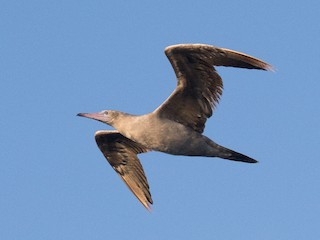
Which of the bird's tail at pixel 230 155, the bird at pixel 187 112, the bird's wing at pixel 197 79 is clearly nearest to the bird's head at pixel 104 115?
the bird at pixel 187 112

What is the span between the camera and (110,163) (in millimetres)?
20203

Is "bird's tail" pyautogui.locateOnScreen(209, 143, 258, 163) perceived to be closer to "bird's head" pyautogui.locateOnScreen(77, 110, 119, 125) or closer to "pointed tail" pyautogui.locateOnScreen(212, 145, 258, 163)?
"pointed tail" pyautogui.locateOnScreen(212, 145, 258, 163)

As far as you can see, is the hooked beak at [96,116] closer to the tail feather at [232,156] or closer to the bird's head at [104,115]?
the bird's head at [104,115]

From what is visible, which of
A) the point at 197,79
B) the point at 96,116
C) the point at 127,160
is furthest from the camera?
the point at 127,160

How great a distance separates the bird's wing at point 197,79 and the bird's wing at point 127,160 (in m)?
2.78

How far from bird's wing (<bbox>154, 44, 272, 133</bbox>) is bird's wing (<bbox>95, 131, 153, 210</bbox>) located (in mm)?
2777

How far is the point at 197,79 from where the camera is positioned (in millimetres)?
16734

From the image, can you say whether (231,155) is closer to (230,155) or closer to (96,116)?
(230,155)

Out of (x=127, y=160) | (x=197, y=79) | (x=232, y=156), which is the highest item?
(x=197, y=79)

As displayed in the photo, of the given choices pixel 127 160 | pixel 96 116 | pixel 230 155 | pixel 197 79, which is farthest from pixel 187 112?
pixel 127 160

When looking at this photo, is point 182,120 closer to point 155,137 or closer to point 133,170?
point 155,137

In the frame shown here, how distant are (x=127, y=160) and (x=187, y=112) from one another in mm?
3199

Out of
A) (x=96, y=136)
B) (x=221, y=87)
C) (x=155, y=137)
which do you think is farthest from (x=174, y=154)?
(x=96, y=136)

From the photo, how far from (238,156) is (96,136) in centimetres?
355
